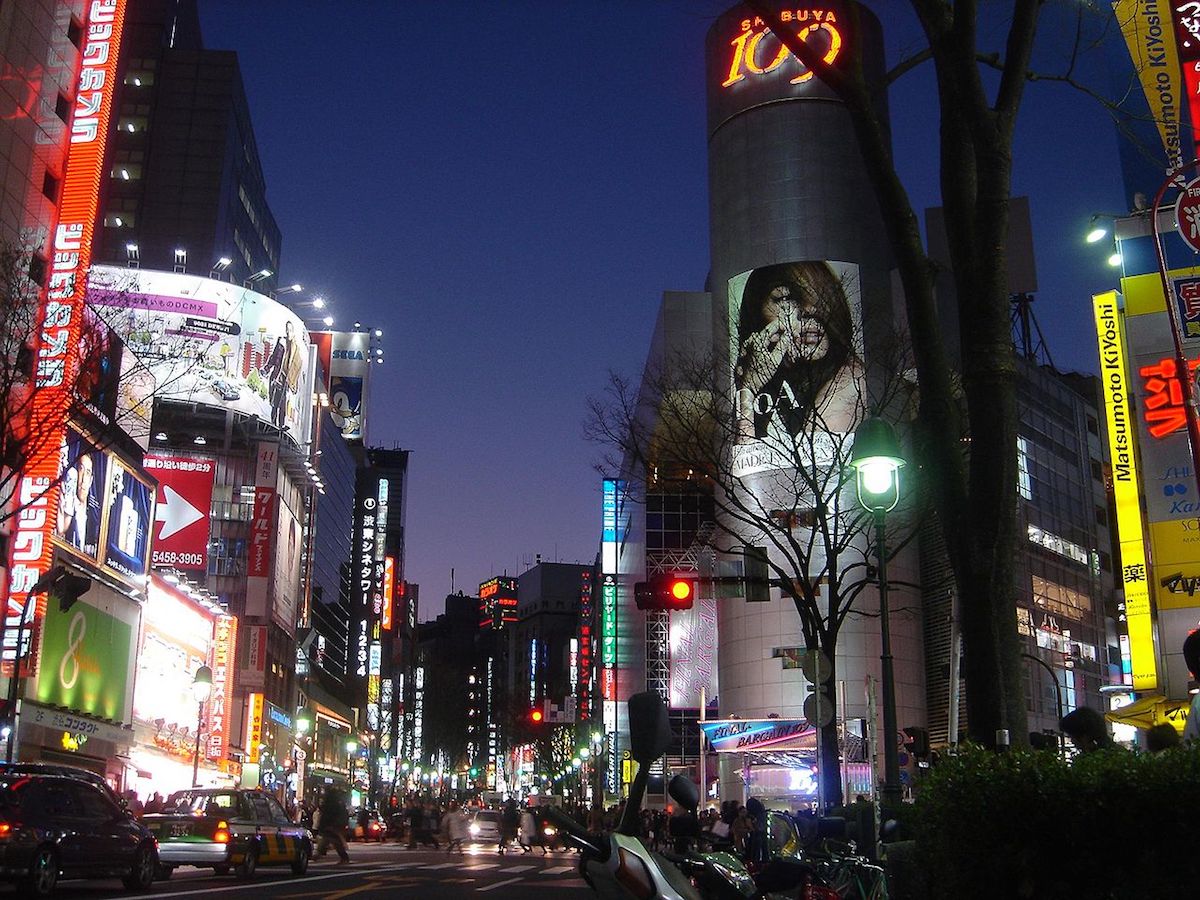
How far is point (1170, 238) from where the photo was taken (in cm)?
2672

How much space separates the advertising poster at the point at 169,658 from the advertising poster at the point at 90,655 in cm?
158

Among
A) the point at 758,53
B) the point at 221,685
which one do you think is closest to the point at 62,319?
the point at 221,685

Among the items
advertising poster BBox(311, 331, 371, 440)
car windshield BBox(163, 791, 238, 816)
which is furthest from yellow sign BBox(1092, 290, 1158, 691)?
advertising poster BBox(311, 331, 371, 440)

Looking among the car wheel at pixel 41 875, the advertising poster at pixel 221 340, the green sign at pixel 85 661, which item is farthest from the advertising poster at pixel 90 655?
the advertising poster at pixel 221 340

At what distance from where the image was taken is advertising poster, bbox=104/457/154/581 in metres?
36.7

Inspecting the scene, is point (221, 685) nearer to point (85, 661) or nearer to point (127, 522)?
point (127, 522)

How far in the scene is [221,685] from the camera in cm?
4984

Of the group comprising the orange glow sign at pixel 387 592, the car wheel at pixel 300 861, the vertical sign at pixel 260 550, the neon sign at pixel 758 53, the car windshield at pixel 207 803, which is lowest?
the car wheel at pixel 300 861

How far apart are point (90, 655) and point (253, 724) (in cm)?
2474

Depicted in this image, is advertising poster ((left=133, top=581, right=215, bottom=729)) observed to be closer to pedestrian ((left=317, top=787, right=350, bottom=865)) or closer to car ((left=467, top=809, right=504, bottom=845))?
car ((left=467, top=809, right=504, bottom=845))

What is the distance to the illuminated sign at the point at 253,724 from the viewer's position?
58312 mm

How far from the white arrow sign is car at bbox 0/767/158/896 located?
4400 centimetres

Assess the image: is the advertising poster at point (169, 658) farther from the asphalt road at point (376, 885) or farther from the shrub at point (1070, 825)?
the shrub at point (1070, 825)

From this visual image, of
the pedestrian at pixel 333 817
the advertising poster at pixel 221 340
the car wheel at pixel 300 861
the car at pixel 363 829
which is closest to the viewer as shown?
the car wheel at pixel 300 861
